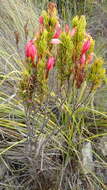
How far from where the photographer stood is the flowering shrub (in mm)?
1256

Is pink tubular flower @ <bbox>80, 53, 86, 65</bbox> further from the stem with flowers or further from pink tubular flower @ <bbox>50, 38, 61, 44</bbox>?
pink tubular flower @ <bbox>50, 38, 61, 44</bbox>

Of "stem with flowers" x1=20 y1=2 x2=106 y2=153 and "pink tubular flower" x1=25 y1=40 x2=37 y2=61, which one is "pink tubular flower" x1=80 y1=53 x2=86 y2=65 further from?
"pink tubular flower" x1=25 y1=40 x2=37 y2=61

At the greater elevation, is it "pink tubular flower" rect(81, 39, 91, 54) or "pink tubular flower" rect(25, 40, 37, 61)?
"pink tubular flower" rect(81, 39, 91, 54)

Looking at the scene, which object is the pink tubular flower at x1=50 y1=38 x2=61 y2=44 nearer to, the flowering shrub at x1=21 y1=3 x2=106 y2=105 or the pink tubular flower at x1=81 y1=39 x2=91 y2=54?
the flowering shrub at x1=21 y1=3 x2=106 y2=105

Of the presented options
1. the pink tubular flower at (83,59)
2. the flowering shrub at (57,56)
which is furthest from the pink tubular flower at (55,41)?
the pink tubular flower at (83,59)

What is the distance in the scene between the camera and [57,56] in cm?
134

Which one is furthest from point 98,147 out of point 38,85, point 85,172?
point 38,85

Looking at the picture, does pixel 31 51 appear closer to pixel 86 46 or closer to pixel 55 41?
pixel 55 41

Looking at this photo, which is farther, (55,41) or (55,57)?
(55,57)

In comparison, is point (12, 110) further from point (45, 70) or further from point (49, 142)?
point (45, 70)

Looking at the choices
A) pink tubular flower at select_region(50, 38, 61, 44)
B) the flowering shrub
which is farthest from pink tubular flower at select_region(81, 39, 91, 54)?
pink tubular flower at select_region(50, 38, 61, 44)

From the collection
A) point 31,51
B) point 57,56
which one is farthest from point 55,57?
point 31,51

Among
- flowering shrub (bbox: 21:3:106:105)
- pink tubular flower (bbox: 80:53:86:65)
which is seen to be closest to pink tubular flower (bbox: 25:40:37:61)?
flowering shrub (bbox: 21:3:106:105)

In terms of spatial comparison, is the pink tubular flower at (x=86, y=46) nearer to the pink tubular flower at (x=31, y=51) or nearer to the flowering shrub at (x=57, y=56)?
the flowering shrub at (x=57, y=56)
